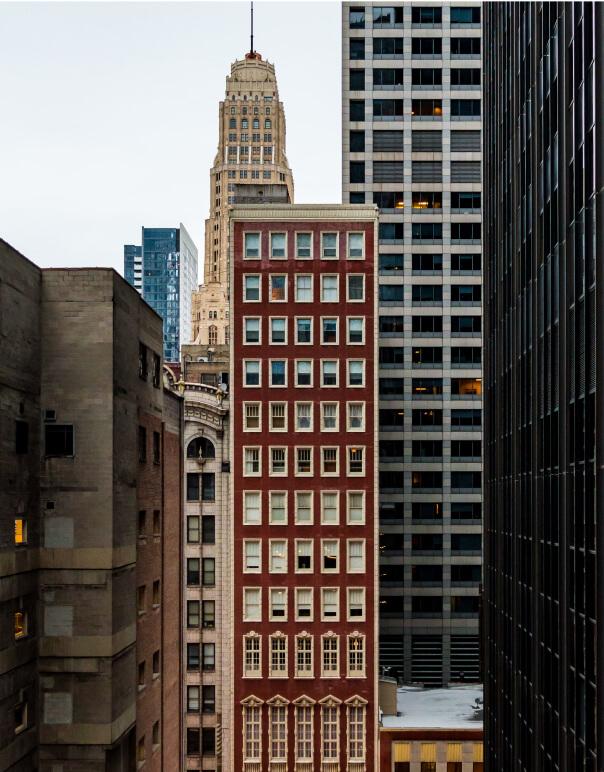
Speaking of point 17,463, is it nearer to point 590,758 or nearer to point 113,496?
point 113,496

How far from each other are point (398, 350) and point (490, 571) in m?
41.4

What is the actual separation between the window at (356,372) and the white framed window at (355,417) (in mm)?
1763

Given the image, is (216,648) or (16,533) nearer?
(16,533)

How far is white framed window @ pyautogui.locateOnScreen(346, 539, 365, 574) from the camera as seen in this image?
258 ft

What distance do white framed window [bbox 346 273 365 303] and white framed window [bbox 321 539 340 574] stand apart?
20219 mm

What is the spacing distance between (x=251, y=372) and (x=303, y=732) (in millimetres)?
29614

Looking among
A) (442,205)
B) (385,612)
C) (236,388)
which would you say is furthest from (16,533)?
(442,205)

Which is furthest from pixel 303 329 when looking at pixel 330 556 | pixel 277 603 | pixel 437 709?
pixel 437 709

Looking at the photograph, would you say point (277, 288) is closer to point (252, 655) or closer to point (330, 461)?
point (330, 461)

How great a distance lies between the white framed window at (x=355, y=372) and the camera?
262 feet

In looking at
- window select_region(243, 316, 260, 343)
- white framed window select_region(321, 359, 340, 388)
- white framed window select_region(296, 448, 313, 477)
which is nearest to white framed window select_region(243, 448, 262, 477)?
white framed window select_region(296, 448, 313, 477)

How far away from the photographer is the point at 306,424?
7975 centimetres

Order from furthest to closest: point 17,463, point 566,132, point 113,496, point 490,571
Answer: point 490,571 → point 566,132 → point 113,496 → point 17,463

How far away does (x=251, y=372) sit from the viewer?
264ft
